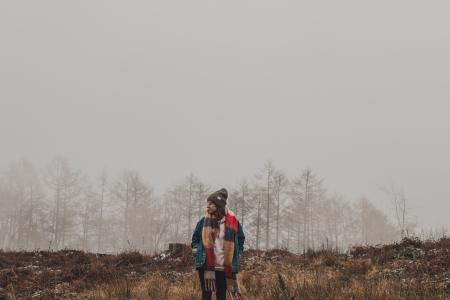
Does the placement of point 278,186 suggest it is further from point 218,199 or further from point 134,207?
point 218,199

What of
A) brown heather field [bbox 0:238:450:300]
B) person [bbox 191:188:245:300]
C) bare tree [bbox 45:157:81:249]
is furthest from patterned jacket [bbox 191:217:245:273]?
bare tree [bbox 45:157:81:249]

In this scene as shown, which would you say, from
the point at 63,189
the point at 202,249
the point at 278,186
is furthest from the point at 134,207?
the point at 202,249

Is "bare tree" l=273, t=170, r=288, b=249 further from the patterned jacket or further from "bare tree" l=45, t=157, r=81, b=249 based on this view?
the patterned jacket

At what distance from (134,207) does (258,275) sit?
36.0 meters

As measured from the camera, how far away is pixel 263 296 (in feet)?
24.3

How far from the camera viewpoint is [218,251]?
6312 mm

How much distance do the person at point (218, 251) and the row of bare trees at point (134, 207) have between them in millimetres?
33556

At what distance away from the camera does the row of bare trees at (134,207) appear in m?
41.7

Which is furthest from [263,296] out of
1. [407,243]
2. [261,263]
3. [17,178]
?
[17,178]

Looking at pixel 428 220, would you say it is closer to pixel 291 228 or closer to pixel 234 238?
pixel 291 228

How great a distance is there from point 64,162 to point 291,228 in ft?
87.7

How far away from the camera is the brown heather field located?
23.4 feet

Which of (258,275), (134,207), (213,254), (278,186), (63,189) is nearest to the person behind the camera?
(213,254)

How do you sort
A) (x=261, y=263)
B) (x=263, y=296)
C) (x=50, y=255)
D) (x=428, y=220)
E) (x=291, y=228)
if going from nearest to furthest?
(x=263, y=296), (x=261, y=263), (x=50, y=255), (x=291, y=228), (x=428, y=220)
